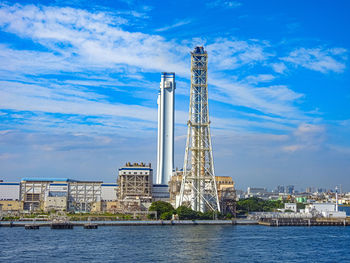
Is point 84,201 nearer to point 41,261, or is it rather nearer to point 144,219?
point 144,219

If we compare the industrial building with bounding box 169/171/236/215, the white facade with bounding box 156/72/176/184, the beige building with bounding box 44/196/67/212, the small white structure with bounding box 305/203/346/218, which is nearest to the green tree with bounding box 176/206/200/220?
the industrial building with bounding box 169/171/236/215

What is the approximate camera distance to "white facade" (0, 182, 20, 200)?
84.6 metres

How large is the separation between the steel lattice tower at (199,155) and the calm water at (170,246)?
42.9 ft

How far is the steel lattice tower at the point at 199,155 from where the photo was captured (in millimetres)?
69500

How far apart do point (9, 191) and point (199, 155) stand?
38.8 m

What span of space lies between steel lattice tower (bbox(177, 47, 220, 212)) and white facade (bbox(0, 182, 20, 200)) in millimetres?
33785

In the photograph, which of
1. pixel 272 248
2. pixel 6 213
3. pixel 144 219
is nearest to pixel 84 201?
pixel 6 213

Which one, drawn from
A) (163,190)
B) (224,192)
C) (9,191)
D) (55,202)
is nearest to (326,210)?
(224,192)

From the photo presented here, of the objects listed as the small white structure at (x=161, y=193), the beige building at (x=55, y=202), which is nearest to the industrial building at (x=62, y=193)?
the beige building at (x=55, y=202)

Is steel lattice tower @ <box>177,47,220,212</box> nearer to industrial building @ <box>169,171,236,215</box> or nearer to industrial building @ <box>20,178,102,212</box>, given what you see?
industrial building @ <box>169,171,236,215</box>

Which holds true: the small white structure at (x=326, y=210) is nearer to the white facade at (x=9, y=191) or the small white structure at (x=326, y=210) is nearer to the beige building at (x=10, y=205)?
the beige building at (x=10, y=205)

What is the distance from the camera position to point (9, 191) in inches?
3342

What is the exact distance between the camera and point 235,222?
63656mm

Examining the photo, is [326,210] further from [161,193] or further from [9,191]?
[9,191]
